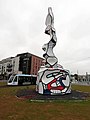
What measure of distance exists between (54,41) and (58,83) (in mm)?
6421

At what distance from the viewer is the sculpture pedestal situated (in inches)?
962

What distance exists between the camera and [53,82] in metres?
24.7

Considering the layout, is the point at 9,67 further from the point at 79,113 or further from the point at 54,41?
the point at 79,113

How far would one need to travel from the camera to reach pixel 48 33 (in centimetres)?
2822

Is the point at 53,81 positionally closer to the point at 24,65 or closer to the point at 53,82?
the point at 53,82

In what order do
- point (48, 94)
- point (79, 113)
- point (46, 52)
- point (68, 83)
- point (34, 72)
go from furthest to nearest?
point (34, 72) → point (46, 52) → point (68, 83) → point (48, 94) → point (79, 113)

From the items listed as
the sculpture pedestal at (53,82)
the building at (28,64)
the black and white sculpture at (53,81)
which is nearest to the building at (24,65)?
the building at (28,64)

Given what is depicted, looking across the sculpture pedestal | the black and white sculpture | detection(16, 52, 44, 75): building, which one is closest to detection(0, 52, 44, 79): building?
detection(16, 52, 44, 75): building

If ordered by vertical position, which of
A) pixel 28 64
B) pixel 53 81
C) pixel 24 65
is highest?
pixel 28 64

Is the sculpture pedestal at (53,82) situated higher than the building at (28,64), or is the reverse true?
the building at (28,64)

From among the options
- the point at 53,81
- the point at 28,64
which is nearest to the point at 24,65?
the point at 28,64

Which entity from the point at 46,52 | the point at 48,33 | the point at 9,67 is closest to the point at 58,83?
the point at 46,52

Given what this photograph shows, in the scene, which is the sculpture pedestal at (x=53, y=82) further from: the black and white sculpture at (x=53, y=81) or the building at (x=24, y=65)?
the building at (x=24, y=65)

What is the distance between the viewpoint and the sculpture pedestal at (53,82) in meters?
24.4
